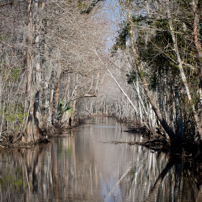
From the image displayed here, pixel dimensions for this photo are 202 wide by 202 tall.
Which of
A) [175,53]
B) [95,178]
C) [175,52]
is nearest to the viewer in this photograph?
[95,178]

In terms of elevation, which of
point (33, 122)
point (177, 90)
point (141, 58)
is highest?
point (141, 58)

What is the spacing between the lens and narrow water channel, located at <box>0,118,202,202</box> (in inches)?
274

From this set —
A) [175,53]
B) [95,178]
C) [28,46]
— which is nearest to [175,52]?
[175,53]

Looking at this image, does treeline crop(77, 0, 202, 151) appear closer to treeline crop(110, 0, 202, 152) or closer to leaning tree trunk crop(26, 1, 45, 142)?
treeline crop(110, 0, 202, 152)

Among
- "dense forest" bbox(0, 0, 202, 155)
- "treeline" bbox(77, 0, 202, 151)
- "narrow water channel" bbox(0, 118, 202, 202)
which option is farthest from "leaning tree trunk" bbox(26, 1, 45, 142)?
"treeline" bbox(77, 0, 202, 151)

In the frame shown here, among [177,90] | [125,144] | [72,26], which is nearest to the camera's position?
[177,90]

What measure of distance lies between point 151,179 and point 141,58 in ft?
32.4

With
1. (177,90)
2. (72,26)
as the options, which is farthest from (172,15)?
(72,26)

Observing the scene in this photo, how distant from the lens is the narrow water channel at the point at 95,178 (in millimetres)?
6949

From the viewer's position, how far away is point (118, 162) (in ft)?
39.4

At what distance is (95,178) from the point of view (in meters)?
9.00

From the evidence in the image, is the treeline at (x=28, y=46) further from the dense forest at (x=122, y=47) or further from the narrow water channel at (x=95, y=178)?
the narrow water channel at (x=95, y=178)

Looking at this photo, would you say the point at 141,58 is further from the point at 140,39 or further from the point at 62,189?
the point at 62,189

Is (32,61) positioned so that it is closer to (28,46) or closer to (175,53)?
(28,46)
